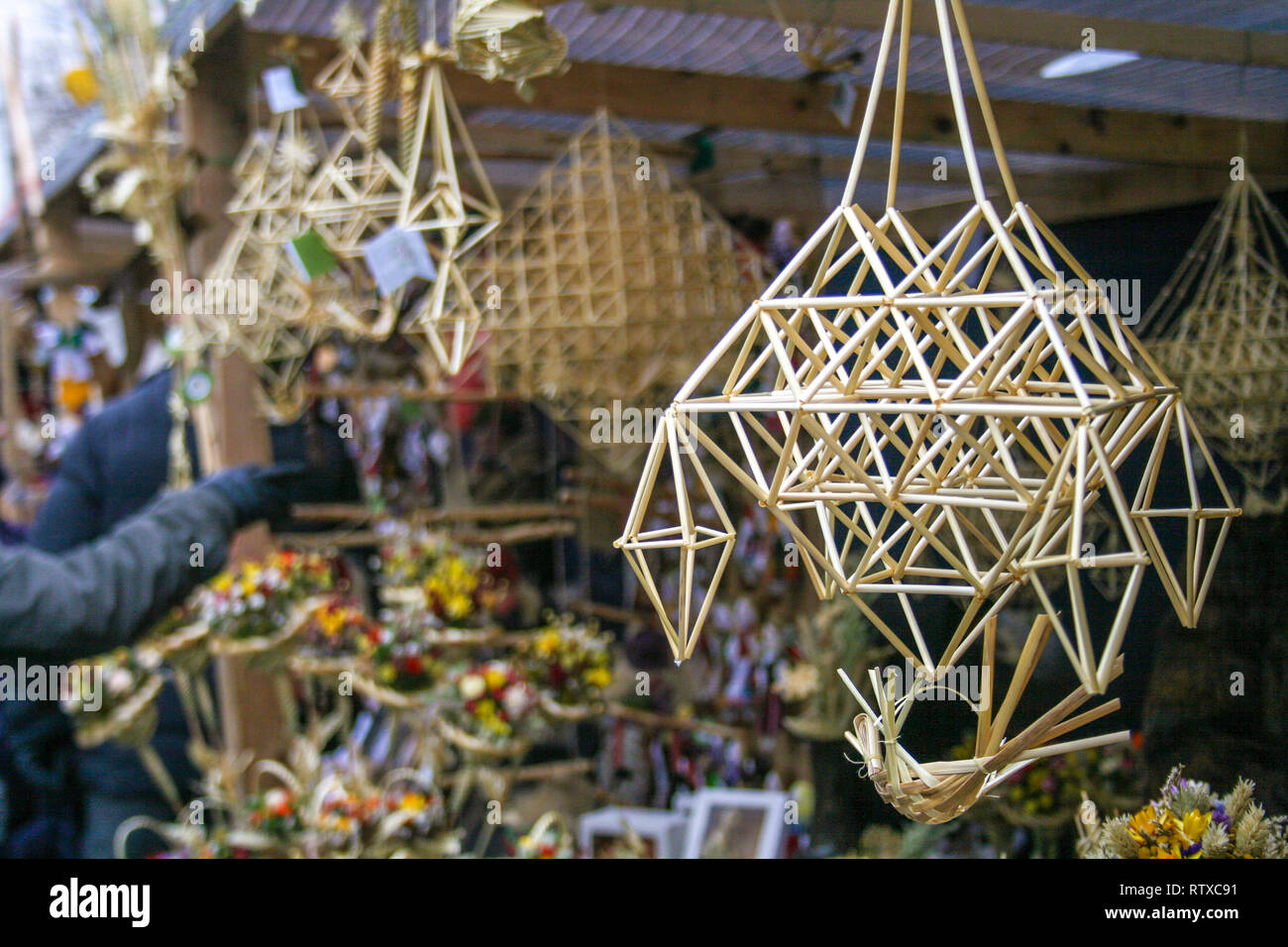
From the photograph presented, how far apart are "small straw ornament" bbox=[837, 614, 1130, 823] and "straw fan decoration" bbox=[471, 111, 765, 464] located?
1021mm

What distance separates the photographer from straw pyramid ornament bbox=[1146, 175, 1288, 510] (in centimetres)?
141

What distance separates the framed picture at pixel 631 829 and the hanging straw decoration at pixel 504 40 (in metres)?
1.34

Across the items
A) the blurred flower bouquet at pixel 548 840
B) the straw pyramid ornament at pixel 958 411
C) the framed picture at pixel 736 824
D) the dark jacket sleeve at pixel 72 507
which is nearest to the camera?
the straw pyramid ornament at pixel 958 411

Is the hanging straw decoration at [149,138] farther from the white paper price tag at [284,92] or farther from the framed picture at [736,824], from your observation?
the framed picture at [736,824]

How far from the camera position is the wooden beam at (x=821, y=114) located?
56.8 inches

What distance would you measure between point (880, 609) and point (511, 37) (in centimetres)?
86

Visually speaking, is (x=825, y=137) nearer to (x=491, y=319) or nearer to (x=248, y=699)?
(x=491, y=319)

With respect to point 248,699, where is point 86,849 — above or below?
below

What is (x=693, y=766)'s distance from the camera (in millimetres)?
2189

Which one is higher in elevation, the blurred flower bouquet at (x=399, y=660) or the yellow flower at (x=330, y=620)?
the yellow flower at (x=330, y=620)

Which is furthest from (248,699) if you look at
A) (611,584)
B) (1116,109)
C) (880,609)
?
(1116,109)

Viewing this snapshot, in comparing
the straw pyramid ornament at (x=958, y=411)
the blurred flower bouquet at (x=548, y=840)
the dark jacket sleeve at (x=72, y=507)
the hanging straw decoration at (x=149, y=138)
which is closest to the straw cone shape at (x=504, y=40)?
the straw pyramid ornament at (x=958, y=411)

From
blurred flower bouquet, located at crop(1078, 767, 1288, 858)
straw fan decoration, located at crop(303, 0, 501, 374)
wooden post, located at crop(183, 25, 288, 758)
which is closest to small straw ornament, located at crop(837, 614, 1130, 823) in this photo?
blurred flower bouquet, located at crop(1078, 767, 1288, 858)
